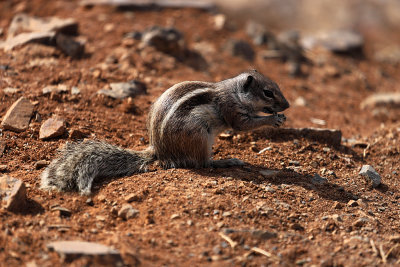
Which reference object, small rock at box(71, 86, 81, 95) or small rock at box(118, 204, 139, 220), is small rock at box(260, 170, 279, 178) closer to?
small rock at box(118, 204, 139, 220)

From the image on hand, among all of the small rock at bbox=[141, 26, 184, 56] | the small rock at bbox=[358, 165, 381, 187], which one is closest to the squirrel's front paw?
the small rock at bbox=[358, 165, 381, 187]

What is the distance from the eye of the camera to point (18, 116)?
21.3ft

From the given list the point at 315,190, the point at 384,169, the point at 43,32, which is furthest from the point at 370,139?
the point at 43,32

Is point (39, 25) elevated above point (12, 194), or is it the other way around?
point (39, 25)

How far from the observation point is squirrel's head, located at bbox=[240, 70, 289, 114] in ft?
20.1

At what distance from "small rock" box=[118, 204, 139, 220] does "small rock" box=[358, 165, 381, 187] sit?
3141 mm

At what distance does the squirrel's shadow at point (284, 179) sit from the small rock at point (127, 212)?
3.88 ft

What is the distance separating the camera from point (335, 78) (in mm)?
11930

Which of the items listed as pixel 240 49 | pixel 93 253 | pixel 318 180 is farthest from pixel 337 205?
pixel 240 49

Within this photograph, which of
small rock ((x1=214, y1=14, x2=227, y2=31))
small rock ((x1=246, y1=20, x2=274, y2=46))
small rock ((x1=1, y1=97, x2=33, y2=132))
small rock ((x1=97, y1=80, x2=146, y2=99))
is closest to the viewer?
small rock ((x1=1, y1=97, x2=33, y2=132))

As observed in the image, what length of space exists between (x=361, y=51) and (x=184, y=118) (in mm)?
9775

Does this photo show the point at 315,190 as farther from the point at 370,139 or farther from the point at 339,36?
the point at 339,36

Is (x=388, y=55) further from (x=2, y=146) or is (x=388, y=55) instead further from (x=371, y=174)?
(x=2, y=146)

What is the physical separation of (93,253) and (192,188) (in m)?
1.62
